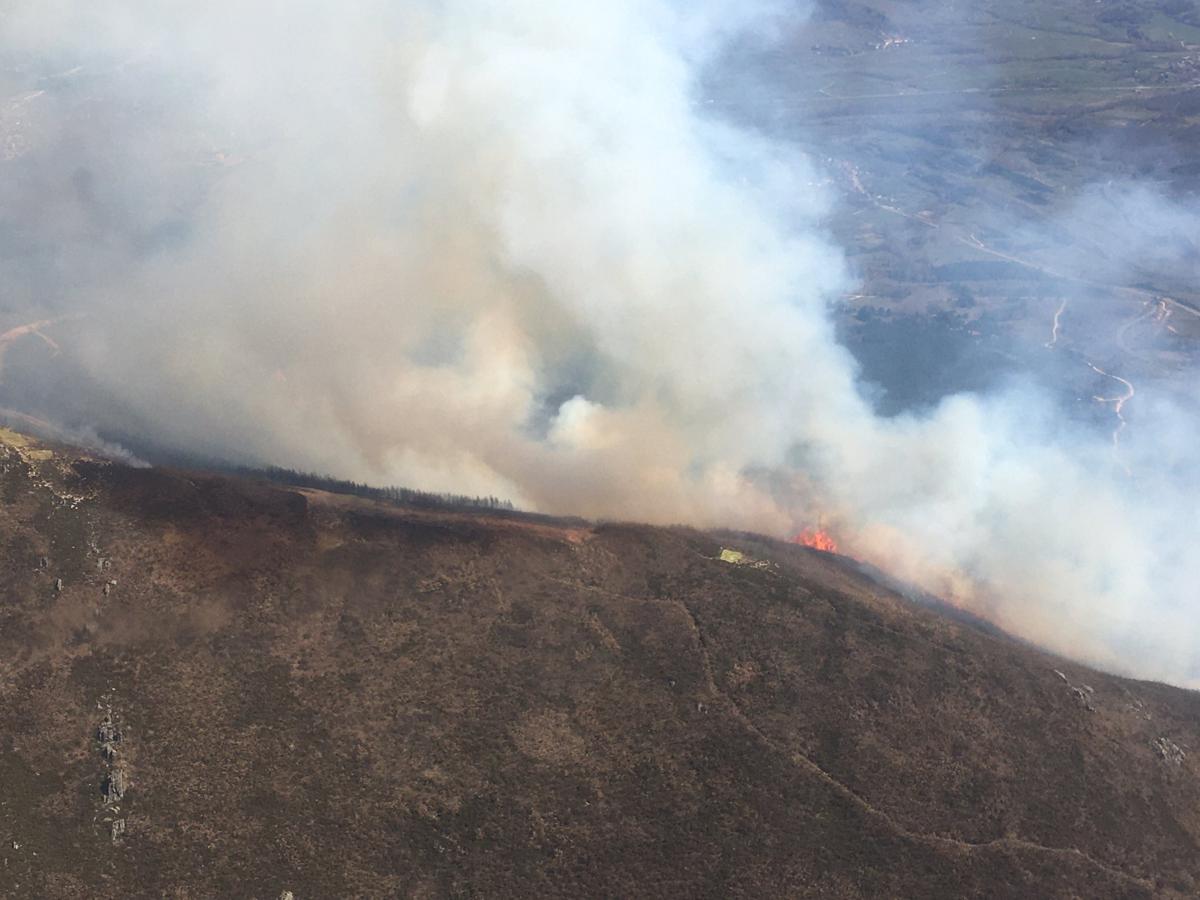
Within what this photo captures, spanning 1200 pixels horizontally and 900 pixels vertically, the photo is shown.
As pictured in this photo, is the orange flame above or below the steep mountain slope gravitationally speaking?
above

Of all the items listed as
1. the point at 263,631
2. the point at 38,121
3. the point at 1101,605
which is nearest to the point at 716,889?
the point at 263,631

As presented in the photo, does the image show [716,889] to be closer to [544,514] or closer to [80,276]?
[544,514]

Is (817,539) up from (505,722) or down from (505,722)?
up

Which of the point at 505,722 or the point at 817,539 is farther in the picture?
the point at 817,539

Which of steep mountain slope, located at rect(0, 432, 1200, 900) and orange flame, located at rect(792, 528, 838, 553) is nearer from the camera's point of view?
steep mountain slope, located at rect(0, 432, 1200, 900)
